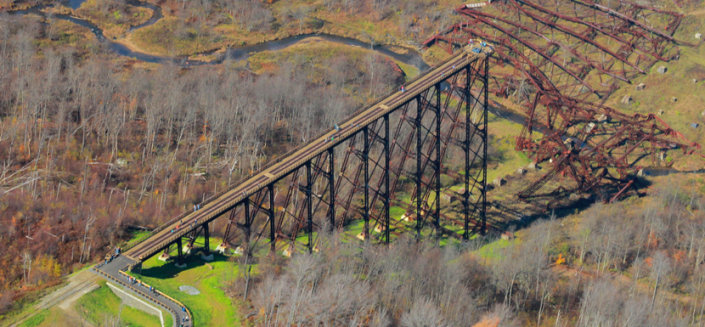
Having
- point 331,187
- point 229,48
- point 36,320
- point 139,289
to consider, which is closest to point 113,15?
point 229,48

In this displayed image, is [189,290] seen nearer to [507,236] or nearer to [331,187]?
[331,187]

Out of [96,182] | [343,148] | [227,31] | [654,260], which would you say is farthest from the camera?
[227,31]

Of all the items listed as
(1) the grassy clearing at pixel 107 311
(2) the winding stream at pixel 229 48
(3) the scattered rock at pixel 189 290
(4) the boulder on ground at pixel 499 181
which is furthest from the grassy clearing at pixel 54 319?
(2) the winding stream at pixel 229 48

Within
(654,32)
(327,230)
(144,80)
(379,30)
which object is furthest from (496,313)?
(379,30)

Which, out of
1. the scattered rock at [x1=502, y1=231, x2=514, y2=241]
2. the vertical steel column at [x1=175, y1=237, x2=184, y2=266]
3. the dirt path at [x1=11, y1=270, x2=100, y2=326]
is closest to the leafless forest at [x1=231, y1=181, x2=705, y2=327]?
the scattered rock at [x1=502, y1=231, x2=514, y2=241]

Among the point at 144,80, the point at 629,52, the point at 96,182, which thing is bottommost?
the point at 96,182

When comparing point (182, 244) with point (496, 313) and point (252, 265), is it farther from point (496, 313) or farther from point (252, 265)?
point (496, 313)

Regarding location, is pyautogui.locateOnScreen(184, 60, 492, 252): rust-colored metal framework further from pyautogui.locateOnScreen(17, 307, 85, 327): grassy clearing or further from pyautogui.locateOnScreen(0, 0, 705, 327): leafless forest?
pyautogui.locateOnScreen(17, 307, 85, 327): grassy clearing
